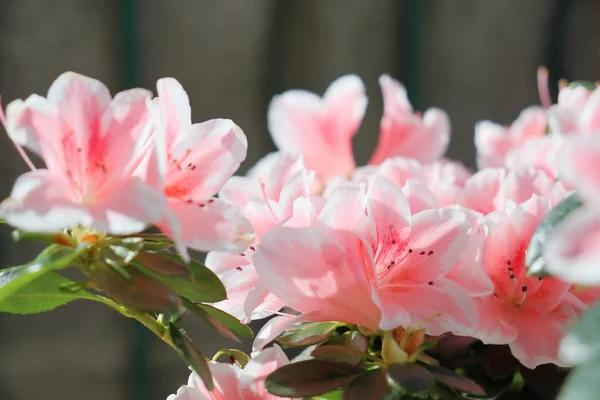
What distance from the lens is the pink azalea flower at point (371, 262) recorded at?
1.41ft

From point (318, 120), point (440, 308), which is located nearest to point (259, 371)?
point (440, 308)

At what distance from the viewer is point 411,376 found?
0.42 metres

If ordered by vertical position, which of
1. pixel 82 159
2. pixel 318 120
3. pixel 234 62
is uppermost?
pixel 82 159

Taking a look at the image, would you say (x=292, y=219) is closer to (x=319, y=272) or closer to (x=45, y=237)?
(x=319, y=272)

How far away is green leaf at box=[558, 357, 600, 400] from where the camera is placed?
26 cm

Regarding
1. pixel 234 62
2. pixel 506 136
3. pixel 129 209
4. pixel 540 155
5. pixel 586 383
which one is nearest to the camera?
pixel 586 383

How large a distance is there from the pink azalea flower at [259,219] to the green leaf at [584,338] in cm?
20

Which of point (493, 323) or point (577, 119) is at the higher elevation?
point (577, 119)

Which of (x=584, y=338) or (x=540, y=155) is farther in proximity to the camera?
(x=540, y=155)

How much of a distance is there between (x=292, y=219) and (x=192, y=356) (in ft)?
0.31

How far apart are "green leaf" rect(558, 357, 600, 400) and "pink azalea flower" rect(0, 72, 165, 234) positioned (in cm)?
19

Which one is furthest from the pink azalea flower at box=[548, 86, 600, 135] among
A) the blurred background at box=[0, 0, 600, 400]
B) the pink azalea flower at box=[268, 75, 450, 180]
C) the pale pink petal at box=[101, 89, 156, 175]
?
the blurred background at box=[0, 0, 600, 400]

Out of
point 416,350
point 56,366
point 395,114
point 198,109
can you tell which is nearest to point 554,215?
point 416,350

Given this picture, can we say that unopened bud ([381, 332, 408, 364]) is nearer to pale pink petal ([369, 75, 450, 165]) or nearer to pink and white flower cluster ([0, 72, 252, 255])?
pink and white flower cluster ([0, 72, 252, 255])
